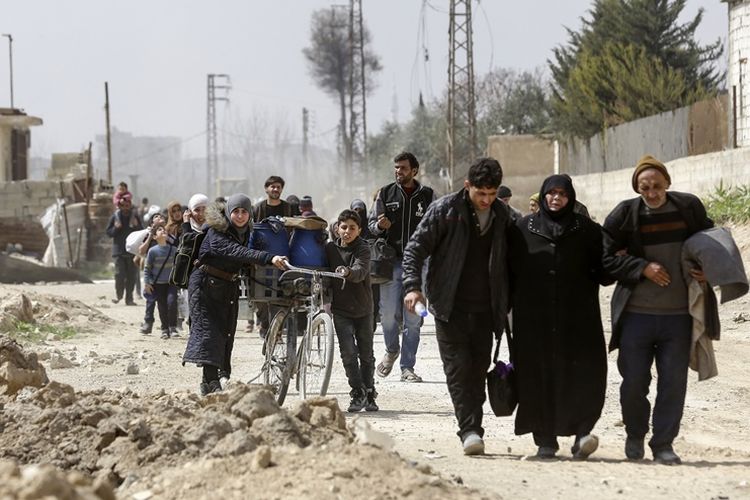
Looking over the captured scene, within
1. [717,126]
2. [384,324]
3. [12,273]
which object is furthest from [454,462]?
[12,273]

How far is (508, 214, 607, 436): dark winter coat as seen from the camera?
8656mm

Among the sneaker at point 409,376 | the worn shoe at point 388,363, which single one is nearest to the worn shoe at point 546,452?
the sneaker at point 409,376

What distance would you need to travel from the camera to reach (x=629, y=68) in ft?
143

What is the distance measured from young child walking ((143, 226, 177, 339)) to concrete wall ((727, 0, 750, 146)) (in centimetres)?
1428

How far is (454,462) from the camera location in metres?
8.27

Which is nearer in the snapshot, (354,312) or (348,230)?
(354,312)

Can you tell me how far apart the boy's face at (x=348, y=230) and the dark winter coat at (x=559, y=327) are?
2775 millimetres

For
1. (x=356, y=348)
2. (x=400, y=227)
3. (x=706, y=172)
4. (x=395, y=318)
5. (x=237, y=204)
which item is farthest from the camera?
(x=706, y=172)

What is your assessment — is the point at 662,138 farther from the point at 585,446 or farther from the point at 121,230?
the point at 585,446

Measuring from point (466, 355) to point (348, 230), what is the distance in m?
2.80

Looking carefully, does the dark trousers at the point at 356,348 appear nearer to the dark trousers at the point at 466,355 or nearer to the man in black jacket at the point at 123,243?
the dark trousers at the point at 466,355

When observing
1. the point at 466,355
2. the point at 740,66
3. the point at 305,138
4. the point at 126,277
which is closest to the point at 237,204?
the point at 466,355

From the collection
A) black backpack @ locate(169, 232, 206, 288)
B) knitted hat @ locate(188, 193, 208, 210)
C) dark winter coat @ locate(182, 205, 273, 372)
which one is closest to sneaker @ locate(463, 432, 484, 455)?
dark winter coat @ locate(182, 205, 273, 372)

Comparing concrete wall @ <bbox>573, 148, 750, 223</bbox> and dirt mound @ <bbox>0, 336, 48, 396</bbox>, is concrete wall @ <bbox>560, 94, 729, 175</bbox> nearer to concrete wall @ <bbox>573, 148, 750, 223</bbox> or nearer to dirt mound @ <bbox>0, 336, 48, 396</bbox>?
concrete wall @ <bbox>573, 148, 750, 223</bbox>
